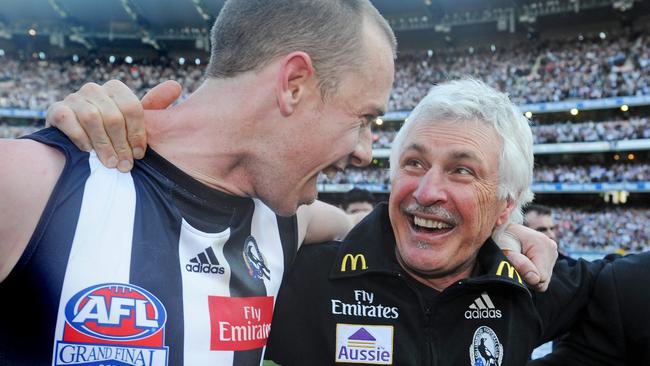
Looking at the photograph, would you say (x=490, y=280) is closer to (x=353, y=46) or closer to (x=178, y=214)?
(x=353, y=46)

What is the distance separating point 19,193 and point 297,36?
2.80 ft

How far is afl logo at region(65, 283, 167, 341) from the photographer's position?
1.37 m

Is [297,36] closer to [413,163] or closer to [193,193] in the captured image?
[193,193]

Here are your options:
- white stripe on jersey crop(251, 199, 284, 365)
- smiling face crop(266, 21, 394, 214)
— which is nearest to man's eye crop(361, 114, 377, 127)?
smiling face crop(266, 21, 394, 214)

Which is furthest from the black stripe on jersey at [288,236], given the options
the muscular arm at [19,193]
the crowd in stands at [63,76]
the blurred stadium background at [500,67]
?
the crowd in stands at [63,76]

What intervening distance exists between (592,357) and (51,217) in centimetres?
211

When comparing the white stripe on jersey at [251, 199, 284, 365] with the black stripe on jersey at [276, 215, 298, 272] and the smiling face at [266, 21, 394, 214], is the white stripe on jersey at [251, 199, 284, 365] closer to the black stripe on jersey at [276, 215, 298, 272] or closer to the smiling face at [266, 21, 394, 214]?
the black stripe on jersey at [276, 215, 298, 272]

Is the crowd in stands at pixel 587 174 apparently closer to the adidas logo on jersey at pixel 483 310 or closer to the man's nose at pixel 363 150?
the adidas logo on jersey at pixel 483 310

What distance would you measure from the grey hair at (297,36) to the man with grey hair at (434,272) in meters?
0.66

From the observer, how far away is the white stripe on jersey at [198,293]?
151 centimetres

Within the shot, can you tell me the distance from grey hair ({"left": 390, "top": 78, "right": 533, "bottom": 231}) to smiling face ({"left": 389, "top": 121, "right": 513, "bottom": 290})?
33mm

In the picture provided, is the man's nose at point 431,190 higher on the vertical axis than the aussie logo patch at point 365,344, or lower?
higher

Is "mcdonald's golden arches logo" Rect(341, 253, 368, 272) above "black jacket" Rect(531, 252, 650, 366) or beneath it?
above

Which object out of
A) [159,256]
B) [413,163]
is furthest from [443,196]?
[159,256]
